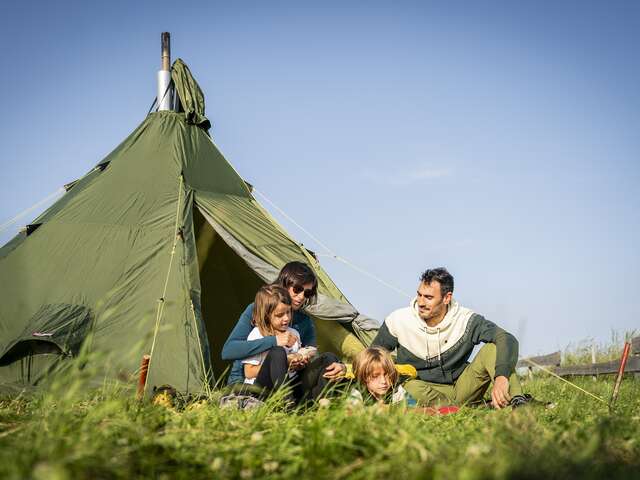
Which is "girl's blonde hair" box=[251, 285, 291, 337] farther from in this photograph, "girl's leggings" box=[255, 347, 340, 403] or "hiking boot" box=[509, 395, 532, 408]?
"hiking boot" box=[509, 395, 532, 408]

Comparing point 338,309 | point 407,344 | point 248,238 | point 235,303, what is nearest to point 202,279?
point 235,303

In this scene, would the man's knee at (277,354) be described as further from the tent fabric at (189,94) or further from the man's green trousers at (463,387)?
the tent fabric at (189,94)

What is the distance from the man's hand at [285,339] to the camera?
5066mm

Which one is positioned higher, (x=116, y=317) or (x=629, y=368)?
(x=116, y=317)

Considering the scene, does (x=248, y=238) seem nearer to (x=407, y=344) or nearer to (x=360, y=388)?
(x=407, y=344)

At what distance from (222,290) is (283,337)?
298 cm

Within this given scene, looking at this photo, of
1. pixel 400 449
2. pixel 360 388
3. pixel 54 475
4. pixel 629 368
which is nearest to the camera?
pixel 54 475

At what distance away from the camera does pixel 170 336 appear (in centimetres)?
570

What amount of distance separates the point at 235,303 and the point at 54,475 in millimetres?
6006

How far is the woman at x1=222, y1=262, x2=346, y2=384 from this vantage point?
16.0 feet

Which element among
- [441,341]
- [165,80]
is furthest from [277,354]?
[165,80]

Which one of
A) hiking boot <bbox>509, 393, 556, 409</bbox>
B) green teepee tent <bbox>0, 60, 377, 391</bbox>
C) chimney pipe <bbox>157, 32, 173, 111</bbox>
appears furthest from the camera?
chimney pipe <bbox>157, 32, 173, 111</bbox>

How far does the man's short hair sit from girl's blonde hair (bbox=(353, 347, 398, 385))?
777 mm

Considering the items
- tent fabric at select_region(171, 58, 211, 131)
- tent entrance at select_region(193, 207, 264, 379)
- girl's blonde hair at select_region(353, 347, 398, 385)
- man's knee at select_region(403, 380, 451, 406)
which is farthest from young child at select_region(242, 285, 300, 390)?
tent fabric at select_region(171, 58, 211, 131)
